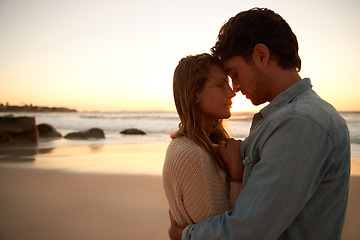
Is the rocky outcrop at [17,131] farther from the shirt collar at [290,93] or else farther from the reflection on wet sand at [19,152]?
the shirt collar at [290,93]

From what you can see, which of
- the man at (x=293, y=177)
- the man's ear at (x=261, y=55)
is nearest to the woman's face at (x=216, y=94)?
the man's ear at (x=261, y=55)

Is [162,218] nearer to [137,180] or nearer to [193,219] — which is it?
[137,180]

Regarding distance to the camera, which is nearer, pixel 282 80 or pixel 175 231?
pixel 282 80

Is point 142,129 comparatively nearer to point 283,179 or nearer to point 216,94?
point 216,94

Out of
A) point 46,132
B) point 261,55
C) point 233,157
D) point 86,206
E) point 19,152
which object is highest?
point 261,55

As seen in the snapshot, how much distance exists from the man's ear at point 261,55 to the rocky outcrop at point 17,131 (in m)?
11.3

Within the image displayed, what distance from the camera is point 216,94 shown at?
2.25 metres

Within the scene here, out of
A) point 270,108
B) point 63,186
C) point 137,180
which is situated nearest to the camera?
point 270,108

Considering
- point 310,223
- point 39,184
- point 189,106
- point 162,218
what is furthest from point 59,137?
point 310,223

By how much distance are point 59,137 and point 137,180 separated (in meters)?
9.72

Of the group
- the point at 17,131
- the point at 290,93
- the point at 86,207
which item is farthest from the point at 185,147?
the point at 17,131

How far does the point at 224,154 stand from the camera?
194 centimetres

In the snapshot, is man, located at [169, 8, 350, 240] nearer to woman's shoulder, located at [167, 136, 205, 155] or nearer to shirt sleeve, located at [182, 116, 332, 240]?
shirt sleeve, located at [182, 116, 332, 240]

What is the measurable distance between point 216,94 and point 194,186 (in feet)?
2.44
